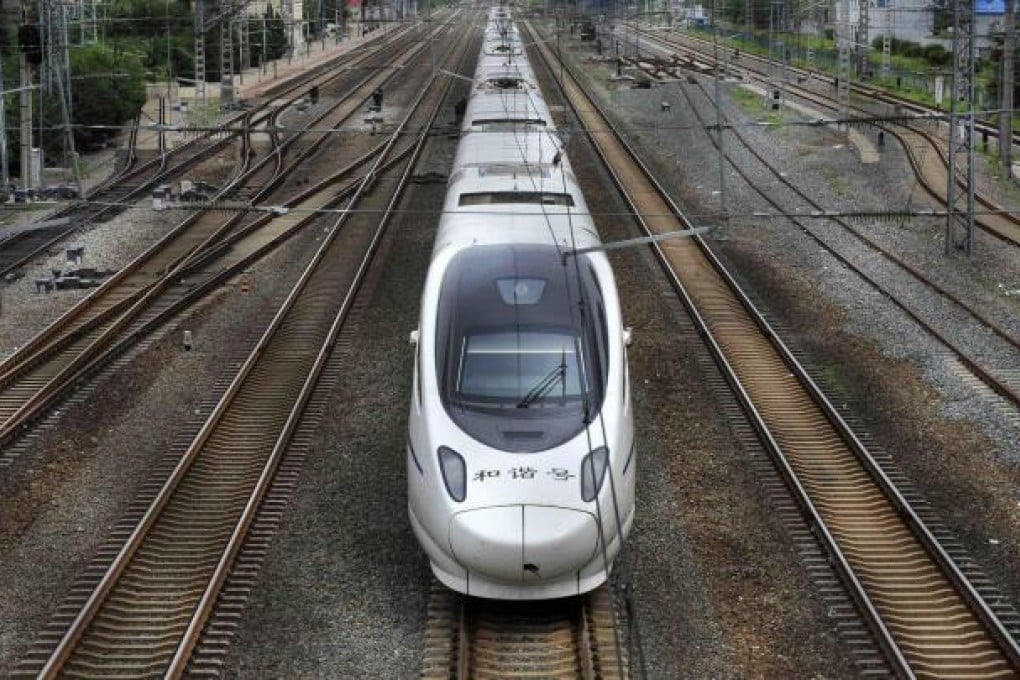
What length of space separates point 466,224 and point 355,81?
44739 mm

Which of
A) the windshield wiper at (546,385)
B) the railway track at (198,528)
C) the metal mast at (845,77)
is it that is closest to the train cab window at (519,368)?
the windshield wiper at (546,385)

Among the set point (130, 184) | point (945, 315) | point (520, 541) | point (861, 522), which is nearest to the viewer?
point (520, 541)

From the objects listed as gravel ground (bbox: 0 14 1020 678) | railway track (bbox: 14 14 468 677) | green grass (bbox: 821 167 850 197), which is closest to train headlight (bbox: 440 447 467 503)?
gravel ground (bbox: 0 14 1020 678)

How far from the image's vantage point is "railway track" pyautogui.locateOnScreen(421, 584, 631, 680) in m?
9.23

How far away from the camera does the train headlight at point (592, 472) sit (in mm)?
9641

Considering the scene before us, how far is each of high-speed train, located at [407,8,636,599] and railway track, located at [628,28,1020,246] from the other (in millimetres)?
8575

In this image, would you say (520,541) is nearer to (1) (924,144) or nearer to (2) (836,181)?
(2) (836,181)

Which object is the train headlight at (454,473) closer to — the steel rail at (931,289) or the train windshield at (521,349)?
the train windshield at (521,349)

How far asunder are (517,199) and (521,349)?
4805mm

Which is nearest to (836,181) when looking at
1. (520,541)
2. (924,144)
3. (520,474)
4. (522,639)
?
(924,144)

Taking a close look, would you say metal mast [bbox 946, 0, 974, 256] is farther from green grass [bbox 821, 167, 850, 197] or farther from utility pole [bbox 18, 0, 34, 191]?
utility pole [bbox 18, 0, 34, 191]

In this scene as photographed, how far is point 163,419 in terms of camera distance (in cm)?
1467

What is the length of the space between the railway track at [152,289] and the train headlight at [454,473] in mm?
5712

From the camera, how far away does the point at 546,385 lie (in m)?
10.6
